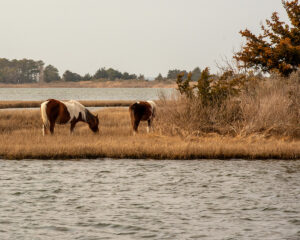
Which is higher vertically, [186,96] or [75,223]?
[186,96]

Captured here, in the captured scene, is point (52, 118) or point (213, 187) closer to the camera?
point (213, 187)

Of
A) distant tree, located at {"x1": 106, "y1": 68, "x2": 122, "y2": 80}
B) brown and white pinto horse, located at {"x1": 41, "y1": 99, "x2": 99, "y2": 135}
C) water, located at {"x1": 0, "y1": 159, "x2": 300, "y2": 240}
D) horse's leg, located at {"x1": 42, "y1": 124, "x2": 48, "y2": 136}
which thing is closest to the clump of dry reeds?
brown and white pinto horse, located at {"x1": 41, "y1": 99, "x2": 99, "y2": 135}

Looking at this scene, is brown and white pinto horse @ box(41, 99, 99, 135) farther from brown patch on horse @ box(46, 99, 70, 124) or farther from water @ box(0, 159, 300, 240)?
water @ box(0, 159, 300, 240)

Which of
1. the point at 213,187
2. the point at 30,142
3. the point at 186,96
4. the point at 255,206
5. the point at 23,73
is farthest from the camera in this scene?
the point at 23,73

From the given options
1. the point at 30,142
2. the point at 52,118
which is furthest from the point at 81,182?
the point at 52,118

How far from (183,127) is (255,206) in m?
10.7

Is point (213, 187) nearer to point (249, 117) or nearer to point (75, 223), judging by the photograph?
point (75, 223)

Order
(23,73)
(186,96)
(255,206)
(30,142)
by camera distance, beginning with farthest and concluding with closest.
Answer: (23,73) < (186,96) < (30,142) < (255,206)

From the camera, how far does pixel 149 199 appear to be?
42.8 feet

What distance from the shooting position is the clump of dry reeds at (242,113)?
2225 cm

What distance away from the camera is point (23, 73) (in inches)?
6614

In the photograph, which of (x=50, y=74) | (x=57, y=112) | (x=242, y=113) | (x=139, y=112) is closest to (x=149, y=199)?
(x=57, y=112)

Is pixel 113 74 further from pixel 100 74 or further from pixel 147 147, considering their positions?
pixel 147 147

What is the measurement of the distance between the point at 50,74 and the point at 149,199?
527ft
